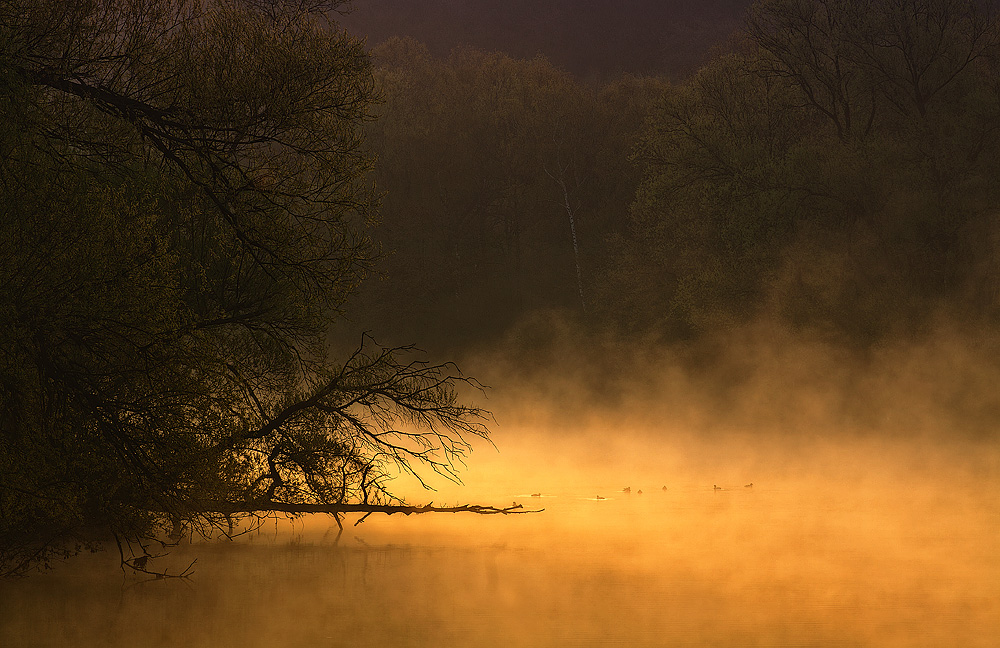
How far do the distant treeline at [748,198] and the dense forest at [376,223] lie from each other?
78 mm

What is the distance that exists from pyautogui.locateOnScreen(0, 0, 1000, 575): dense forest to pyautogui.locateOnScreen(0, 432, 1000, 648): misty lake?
22.1 inches

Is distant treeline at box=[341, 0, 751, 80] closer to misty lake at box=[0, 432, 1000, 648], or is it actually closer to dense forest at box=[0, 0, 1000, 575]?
dense forest at box=[0, 0, 1000, 575]

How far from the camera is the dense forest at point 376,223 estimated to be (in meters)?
7.09

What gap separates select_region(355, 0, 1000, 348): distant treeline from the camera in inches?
882

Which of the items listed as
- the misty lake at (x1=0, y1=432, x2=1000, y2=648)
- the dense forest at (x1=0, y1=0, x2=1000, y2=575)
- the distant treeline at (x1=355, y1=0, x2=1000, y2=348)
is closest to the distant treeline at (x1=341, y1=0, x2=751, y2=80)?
the dense forest at (x1=0, y1=0, x2=1000, y2=575)

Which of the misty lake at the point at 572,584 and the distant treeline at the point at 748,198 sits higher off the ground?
the distant treeline at the point at 748,198

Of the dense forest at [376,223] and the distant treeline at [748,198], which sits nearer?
the dense forest at [376,223]

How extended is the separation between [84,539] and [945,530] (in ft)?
26.3

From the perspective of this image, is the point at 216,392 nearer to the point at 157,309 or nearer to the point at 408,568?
the point at 157,309

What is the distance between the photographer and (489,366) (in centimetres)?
3078

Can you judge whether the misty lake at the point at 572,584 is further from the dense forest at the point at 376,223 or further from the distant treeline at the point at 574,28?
the distant treeline at the point at 574,28

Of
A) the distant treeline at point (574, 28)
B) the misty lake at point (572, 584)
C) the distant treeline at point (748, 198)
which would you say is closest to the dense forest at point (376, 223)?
the distant treeline at point (748, 198)

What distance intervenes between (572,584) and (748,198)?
1723 cm

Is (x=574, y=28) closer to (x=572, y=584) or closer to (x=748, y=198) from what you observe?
(x=748, y=198)
